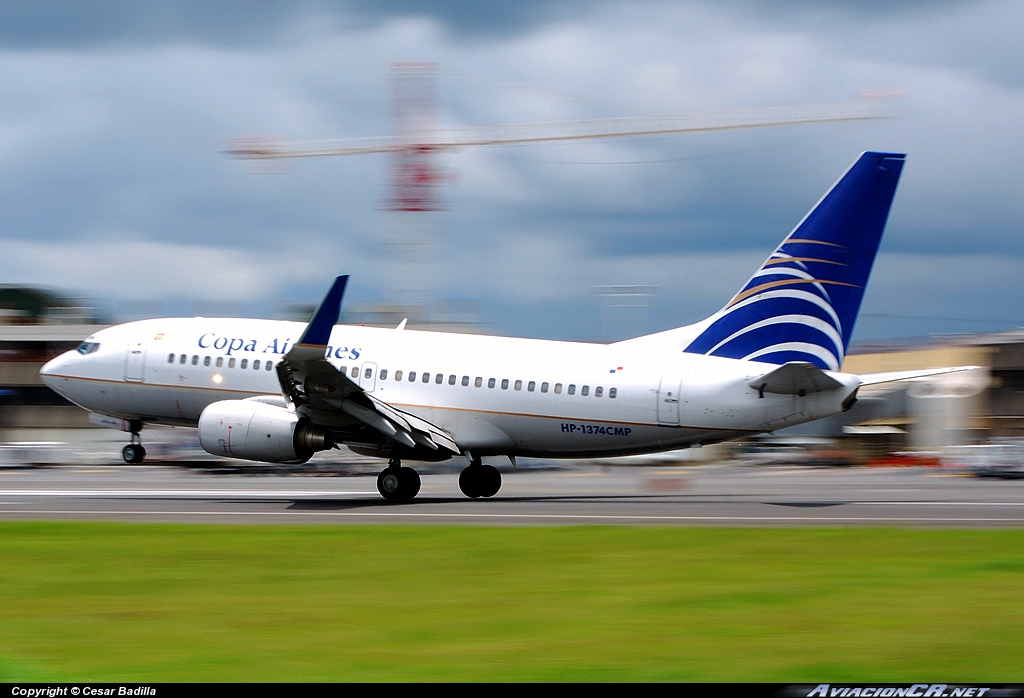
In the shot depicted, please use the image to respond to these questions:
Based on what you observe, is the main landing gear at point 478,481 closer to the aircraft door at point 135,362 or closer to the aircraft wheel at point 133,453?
the aircraft door at point 135,362

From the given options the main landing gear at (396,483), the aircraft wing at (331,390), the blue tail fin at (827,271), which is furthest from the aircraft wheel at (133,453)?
the blue tail fin at (827,271)

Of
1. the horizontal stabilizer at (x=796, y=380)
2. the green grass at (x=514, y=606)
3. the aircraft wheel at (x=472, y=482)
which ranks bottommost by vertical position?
the green grass at (x=514, y=606)

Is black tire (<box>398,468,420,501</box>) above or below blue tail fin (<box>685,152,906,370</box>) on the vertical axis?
below

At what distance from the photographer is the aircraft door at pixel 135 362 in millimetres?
30688

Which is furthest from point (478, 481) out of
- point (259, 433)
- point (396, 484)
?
point (259, 433)

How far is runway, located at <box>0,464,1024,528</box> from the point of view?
22797 millimetres

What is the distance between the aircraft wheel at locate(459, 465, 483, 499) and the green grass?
8.72m

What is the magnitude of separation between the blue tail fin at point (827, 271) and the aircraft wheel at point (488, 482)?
6840 mm

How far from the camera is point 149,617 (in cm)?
1224

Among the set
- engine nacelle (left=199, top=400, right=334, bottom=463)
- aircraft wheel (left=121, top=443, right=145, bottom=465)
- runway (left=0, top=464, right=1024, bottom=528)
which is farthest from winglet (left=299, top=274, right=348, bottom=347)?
aircraft wheel (left=121, top=443, right=145, bottom=465)

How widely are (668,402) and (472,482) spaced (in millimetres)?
5479

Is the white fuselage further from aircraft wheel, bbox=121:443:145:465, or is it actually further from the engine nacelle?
the engine nacelle

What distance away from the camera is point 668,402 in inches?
1035

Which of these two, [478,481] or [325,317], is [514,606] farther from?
[478,481]
